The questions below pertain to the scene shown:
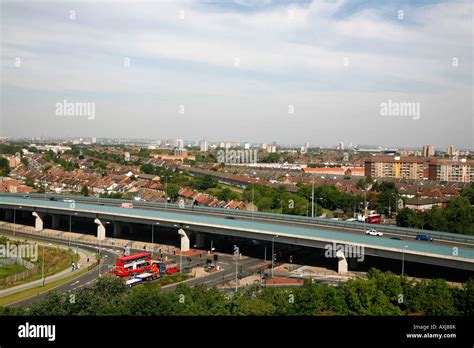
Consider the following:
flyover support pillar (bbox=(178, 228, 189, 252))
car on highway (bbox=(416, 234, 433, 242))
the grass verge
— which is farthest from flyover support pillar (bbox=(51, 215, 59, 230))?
car on highway (bbox=(416, 234, 433, 242))

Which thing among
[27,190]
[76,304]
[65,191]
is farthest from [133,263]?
[65,191]

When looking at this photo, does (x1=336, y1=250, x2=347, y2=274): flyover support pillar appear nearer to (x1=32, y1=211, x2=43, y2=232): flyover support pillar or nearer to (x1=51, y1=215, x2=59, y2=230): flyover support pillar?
(x1=51, y1=215, x2=59, y2=230): flyover support pillar

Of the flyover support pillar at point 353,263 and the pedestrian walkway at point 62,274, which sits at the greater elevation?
the flyover support pillar at point 353,263

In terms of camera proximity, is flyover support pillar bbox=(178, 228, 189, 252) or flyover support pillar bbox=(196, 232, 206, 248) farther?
flyover support pillar bbox=(196, 232, 206, 248)

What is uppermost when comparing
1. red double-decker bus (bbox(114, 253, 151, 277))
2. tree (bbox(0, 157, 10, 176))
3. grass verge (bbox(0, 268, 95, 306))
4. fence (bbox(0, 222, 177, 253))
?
tree (bbox(0, 157, 10, 176))

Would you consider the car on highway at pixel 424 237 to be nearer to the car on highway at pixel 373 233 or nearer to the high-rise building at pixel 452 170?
the car on highway at pixel 373 233

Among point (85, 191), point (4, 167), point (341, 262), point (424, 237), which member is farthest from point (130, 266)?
point (4, 167)

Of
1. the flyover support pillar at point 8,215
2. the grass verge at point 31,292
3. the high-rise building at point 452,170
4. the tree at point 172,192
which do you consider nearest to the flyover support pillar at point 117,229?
the grass verge at point 31,292

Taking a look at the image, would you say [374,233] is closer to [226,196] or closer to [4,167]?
[226,196]

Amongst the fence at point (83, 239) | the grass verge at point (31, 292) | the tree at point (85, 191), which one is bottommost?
the fence at point (83, 239)
